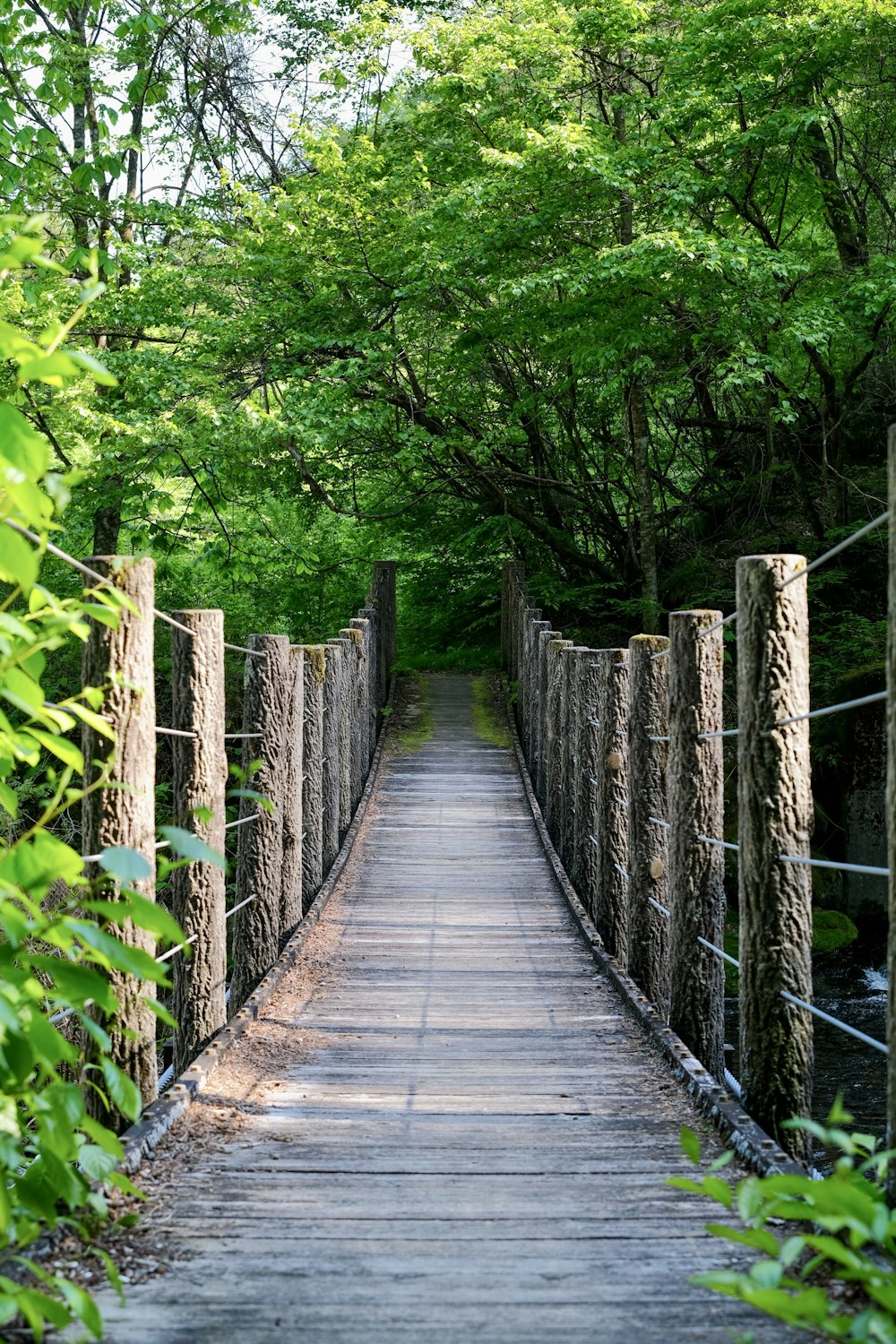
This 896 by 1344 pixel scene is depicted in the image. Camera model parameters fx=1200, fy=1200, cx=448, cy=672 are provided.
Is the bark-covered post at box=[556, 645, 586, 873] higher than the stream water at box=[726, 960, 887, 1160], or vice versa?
the bark-covered post at box=[556, 645, 586, 873]

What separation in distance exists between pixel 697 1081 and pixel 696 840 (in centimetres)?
82

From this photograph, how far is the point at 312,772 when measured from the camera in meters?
6.42

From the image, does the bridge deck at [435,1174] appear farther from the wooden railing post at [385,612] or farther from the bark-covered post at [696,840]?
the wooden railing post at [385,612]

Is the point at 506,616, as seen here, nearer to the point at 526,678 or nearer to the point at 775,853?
the point at 526,678

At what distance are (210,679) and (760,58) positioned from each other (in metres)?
8.91

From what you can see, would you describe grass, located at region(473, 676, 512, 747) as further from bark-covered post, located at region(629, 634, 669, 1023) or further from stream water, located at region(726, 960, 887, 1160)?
bark-covered post, located at region(629, 634, 669, 1023)

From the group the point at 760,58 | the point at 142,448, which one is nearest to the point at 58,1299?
the point at 142,448

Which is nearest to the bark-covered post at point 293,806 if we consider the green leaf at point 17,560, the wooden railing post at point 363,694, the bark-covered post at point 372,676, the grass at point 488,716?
the wooden railing post at point 363,694

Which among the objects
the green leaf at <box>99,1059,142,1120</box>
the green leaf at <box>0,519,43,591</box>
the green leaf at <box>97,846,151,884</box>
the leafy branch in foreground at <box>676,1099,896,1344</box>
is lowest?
the leafy branch in foreground at <box>676,1099,896,1344</box>

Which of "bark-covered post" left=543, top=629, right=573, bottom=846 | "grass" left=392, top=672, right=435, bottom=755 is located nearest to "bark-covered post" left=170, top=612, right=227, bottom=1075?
"bark-covered post" left=543, top=629, right=573, bottom=846

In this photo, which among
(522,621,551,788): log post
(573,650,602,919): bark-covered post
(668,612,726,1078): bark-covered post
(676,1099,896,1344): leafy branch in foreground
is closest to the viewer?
(676,1099,896,1344): leafy branch in foreground

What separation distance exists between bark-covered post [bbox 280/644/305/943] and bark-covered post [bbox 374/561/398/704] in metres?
7.19

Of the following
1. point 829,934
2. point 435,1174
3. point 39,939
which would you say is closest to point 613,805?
point 435,1174

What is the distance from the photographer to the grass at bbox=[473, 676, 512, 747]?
12.1 meters
